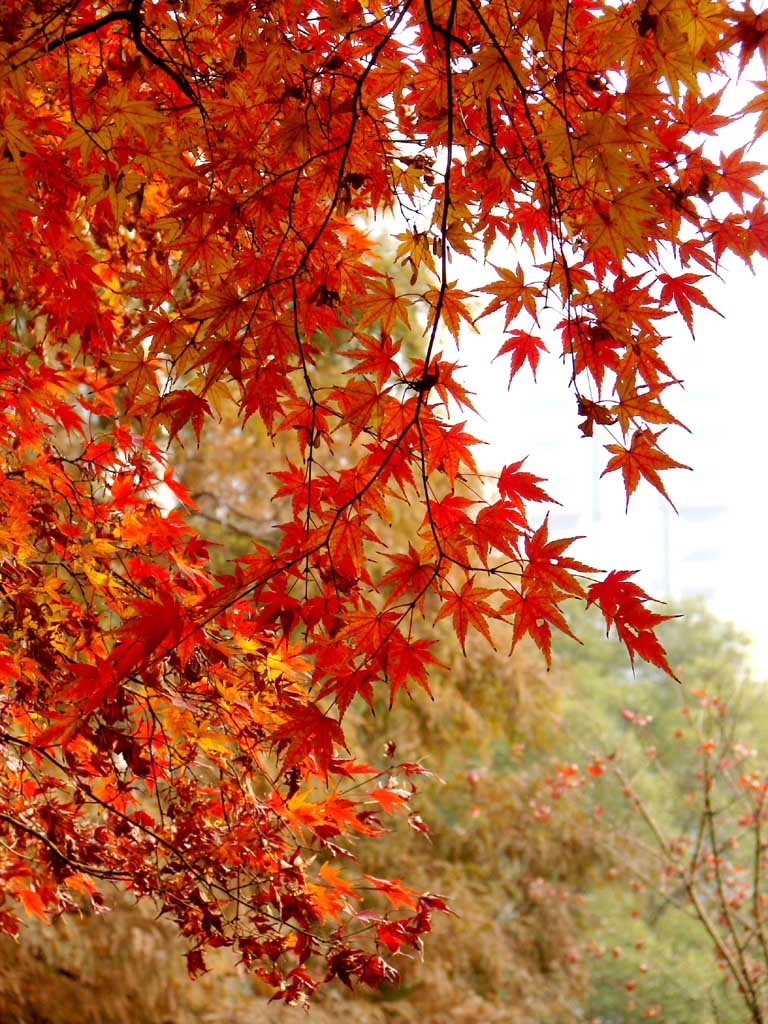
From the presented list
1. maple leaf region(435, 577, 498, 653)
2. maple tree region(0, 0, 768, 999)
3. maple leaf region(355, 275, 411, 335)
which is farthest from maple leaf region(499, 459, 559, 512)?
maple leaf region(355, 275, 411, 335)

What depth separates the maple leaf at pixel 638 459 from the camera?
1.02 metres

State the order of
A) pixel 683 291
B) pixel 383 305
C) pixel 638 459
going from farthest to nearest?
pixel 383 305 → pixel 683 291 → pixel 638 459

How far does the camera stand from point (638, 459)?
1.03 metres

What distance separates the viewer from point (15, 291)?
1.94 m

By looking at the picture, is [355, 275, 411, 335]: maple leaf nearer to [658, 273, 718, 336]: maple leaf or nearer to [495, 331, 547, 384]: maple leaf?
[495, 331, 547, 384]: maple leaf

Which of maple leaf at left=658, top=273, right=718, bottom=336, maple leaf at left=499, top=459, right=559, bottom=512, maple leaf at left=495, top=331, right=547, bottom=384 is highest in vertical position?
maple leaf at left=658, top=273, right=718, bottom=336

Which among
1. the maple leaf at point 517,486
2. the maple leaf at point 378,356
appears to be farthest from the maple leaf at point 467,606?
the maple leaf at point 378,356

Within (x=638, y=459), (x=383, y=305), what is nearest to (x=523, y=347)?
(x=383, y=305)

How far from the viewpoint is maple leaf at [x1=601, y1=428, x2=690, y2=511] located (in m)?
1.02

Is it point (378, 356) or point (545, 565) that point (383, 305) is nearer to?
point (378, 356)

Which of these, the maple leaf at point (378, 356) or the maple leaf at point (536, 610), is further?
the maple leaf at point (378, 356)

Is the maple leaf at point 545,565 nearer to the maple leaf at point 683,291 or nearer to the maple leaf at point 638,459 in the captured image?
the maple leaf at point 638,459

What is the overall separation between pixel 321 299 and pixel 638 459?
1.33 ft

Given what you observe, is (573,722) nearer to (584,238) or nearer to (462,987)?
(462,987)
